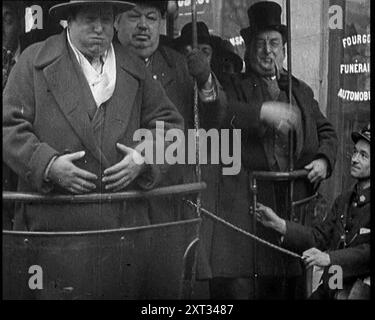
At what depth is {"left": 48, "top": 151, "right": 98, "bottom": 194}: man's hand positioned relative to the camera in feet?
14.7

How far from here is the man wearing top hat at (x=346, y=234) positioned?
15.6 ft

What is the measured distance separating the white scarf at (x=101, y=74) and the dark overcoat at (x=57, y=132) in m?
0.03

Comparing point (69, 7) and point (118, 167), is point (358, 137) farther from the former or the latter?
point (69, 7)

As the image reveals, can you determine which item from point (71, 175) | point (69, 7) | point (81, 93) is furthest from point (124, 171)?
point (69, 7)

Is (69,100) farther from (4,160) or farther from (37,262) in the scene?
(37,262)

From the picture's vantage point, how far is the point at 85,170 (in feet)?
14.9

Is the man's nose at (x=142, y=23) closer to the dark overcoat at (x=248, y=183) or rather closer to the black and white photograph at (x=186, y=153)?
the black and white photograph at (x=186, y=153)

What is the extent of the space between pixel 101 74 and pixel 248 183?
1.07 m

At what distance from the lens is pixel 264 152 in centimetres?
475

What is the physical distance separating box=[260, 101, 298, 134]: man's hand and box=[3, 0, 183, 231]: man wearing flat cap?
2.24 ft

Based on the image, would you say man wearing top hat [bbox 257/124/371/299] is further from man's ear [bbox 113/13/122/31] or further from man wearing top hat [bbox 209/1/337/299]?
man's ear [bbox 113/13/122/31]

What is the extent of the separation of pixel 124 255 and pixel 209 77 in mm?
1133
